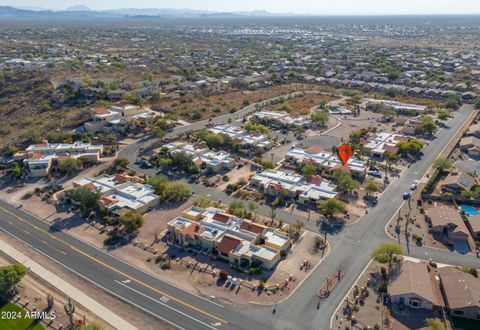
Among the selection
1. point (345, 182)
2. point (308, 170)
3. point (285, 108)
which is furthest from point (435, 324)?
point (285, 108)

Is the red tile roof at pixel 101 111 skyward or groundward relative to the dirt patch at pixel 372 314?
skyward

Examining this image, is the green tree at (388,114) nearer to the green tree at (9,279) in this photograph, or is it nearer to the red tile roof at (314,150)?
the red tile roof at (314,150)

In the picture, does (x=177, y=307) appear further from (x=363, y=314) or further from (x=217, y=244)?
(x=363, y=314)

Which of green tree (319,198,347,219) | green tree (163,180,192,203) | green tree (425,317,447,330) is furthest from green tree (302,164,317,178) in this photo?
green tree (425,317,447,330)

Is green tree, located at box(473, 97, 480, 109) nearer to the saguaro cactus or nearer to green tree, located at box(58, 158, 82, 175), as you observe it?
green tree, located at box(58, 158, 82, 175)

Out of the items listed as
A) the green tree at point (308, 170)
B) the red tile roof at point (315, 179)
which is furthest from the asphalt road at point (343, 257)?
the green tree at point (308, 170)

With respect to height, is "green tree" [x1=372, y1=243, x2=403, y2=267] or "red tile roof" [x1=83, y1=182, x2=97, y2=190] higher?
"green tree" [x1=372, y1=243, x2=403, y2=267]

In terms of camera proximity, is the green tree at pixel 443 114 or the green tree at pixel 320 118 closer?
the green tree at pixel 320 118
